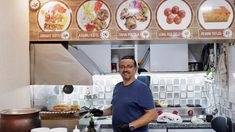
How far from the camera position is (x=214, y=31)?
8.59 ft

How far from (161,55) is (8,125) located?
2590 millimetres

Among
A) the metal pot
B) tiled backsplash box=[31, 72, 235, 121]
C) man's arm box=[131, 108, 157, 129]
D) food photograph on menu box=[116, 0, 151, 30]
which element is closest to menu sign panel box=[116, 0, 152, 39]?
food photograph on menu box=[116, 0, 151, 30]

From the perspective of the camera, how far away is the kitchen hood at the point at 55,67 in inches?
106

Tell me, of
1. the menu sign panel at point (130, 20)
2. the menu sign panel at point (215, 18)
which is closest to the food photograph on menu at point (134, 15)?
the menu sign panel at point (130, 20)

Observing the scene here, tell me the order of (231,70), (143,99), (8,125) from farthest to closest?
1. (231,70)
2. (143,99)
3. (8,125)

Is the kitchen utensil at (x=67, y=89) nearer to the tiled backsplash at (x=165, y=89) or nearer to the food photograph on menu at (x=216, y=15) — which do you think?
the tiled backsplash at (x=165, y=89)

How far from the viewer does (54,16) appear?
2.72 metres

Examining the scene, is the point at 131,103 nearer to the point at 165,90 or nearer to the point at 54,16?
the point at 54,16

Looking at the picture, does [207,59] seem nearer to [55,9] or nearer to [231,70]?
[231,70]

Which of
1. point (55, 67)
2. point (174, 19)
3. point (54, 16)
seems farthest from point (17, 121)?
point (174, 19)

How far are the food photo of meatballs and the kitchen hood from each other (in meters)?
0.84

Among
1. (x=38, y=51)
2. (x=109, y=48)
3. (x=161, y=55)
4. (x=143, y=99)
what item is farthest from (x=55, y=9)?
(x=161, y=55)

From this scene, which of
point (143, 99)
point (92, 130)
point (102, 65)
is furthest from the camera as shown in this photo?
point (102, 65)

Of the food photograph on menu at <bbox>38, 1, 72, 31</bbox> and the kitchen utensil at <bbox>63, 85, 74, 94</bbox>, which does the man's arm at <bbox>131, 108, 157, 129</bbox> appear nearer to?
the food photograph on menu at <bbox>38, 1, 72, 31</bbox>
